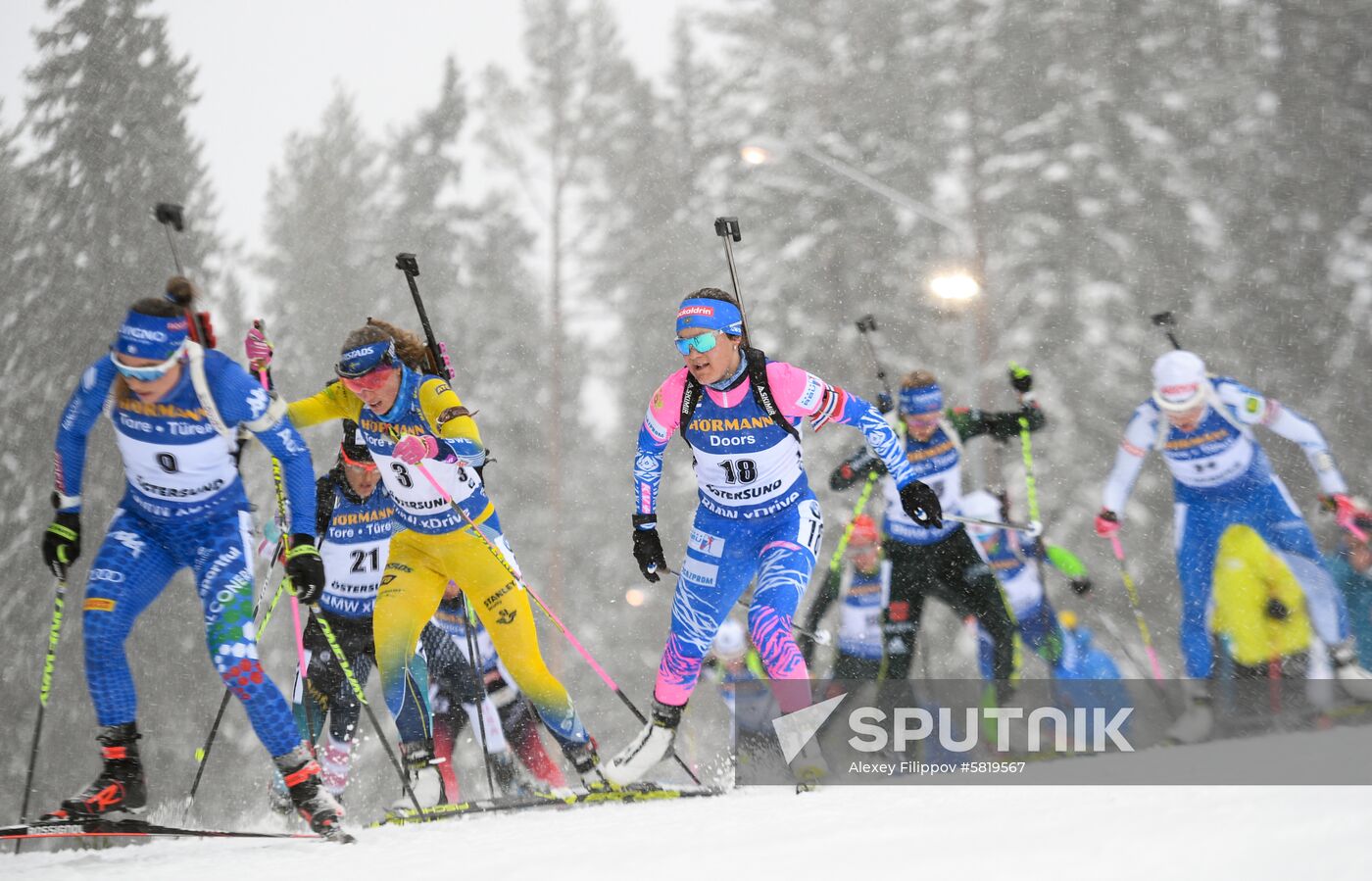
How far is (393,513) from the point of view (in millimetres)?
6711

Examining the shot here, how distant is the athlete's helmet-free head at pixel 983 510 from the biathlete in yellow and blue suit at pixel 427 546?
11.7ft

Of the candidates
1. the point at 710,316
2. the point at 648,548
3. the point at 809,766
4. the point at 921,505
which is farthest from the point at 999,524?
the point at 710,316

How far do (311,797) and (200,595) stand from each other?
0.99m

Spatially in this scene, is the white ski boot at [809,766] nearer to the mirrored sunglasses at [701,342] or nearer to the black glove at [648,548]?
the black glove at [648,548]

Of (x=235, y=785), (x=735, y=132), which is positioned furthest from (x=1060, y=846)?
(x=735, y=132)

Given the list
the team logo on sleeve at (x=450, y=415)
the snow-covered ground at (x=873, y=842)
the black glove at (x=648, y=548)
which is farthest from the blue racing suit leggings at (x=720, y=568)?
the team logo on sleeve at (x=450, y=415)

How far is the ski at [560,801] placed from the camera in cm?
A: 565

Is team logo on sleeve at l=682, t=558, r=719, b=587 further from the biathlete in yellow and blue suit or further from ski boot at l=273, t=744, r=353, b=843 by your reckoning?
ski boot at l=273, t=744, r=353, b=843

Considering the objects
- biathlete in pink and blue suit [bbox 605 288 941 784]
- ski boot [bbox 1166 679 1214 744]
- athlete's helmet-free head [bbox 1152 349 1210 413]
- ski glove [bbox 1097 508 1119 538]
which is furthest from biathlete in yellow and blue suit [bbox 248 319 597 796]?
athlete's helmet-free head [bbox 1152 349 1210 413]

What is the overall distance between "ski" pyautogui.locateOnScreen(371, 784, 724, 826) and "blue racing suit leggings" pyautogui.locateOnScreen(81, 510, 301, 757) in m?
1.00

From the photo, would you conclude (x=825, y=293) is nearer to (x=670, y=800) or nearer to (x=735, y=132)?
(x=735, y=132)

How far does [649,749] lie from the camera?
557 centimetres

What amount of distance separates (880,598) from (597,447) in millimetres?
13476

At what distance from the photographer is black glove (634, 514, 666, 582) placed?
5.61 meters
